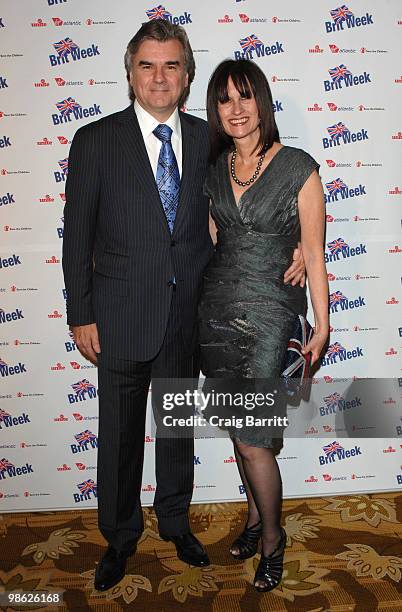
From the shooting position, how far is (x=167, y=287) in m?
2.47

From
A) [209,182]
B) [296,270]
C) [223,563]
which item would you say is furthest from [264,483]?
[209,182]

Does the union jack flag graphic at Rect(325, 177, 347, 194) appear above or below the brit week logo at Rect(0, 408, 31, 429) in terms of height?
above

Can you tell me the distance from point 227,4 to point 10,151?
114 cm

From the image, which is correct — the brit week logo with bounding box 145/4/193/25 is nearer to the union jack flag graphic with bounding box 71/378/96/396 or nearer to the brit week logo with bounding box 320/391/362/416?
the union jack flag graphic with bounding box 71/378/96/396

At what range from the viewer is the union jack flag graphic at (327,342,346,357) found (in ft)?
10.4

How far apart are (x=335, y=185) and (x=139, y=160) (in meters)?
1.05

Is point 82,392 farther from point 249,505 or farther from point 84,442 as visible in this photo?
point 249,505

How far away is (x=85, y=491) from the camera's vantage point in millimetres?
3248

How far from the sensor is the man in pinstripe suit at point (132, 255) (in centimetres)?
241

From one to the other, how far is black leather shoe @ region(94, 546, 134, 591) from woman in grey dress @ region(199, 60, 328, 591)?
55cm

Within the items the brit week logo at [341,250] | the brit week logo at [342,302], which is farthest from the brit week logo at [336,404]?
the brit week logo at [341,250]

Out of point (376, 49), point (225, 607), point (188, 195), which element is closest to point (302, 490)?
point (225, 607)

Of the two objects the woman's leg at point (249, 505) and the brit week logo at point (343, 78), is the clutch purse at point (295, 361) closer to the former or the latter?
the woman's leg at point (249, 505)

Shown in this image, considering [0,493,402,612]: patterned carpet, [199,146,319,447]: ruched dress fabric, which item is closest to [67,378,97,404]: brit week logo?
[0,493,402,612]: patterned carpet
